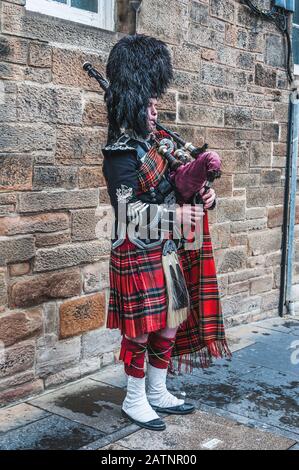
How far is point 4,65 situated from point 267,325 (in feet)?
11.3

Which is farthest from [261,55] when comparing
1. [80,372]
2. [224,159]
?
[80,372]

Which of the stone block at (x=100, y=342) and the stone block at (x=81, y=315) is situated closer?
the stone block at (x=81, y=315)

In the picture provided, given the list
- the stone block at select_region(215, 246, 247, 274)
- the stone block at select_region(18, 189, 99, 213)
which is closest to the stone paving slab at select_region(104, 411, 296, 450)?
the stone block at select_region(18, 189, 99, 213)

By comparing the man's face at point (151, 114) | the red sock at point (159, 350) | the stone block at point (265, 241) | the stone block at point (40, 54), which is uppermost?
the stone block at point (40, 54)

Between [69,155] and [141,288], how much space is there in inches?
45.0

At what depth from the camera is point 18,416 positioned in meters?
3.61

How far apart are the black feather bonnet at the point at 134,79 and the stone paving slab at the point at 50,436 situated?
1.60 m

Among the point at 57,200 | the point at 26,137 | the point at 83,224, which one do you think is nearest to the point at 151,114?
the point at 26,137

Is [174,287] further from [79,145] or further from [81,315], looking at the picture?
[79,145]

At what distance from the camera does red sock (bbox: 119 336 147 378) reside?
3.42 metres

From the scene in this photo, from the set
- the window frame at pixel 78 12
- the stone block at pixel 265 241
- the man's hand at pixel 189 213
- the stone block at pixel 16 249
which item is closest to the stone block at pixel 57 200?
the stone block at pixel 16 249

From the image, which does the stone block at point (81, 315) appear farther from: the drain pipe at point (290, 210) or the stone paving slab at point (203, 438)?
the drain pipe at point (290, 210)

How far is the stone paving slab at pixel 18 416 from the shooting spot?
349cm
